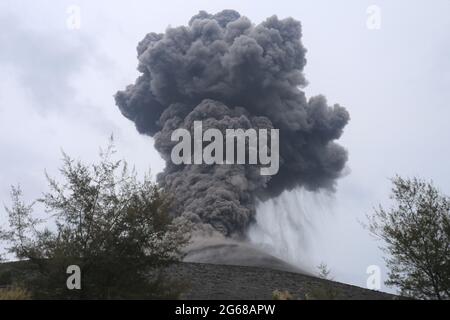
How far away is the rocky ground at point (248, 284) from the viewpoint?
21484 mm

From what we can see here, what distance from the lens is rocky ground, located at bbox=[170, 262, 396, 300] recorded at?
70.5 ft

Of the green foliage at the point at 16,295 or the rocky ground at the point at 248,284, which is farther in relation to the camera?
the rocky ground at the point at 248,284

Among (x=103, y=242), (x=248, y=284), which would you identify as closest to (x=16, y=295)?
(x=103, y=242)

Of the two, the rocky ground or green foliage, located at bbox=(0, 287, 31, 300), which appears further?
the rocky ground

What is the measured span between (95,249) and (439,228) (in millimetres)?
12729

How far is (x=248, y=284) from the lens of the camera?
23250 mm

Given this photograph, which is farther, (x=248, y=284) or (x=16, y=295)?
(x=248, y=284)

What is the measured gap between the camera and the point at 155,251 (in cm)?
1603

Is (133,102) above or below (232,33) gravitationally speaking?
below

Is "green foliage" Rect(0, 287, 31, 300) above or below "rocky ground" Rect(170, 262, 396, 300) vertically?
below

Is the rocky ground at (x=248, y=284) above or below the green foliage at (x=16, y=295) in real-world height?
above

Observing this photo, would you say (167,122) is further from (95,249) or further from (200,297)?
(95,249)

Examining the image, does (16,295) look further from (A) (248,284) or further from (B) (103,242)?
(A) (248,284)
